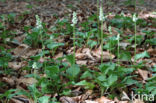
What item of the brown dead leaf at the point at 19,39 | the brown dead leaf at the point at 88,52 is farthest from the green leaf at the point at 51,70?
the brown dead leaf at the point at 19,39

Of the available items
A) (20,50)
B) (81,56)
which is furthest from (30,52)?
(81,56)

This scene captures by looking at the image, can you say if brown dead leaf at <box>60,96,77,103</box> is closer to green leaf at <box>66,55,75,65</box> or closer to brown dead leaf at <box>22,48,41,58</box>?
green leaf at <box>66,55,75,65</box>

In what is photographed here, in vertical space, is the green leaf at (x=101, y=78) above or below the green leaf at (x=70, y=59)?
below

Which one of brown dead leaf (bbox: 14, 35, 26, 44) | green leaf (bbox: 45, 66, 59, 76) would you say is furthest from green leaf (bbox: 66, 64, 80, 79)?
brown dead leaf (bbox: 14, 35, 26, 44)

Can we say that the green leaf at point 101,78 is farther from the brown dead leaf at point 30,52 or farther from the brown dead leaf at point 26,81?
the brown dead leaf at point 30,52

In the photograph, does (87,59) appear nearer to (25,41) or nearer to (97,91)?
(97,91)

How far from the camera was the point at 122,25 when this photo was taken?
3561 mm

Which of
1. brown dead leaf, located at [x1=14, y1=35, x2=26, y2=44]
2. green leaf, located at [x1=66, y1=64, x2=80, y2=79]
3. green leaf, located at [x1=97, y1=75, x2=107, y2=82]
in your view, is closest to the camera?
green leaf, located at [x1=97, y1=75, x2=107, y2=82]

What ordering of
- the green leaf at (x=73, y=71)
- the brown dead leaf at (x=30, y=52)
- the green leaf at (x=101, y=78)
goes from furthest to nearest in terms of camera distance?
the brown dead leaf at (x=30, y=52) < the green leaf at (x=73, y=71) < the green leaf at (x=101, y=78)

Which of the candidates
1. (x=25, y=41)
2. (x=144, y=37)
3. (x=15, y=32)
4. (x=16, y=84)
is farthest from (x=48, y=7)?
(x=16, y=84)

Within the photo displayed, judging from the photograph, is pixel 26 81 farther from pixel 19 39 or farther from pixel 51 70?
pixel 19 39

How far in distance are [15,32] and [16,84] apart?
4.54ft

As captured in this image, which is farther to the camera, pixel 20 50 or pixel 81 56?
pixel 20 50

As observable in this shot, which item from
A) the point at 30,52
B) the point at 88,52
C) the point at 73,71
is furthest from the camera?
the point at 30,52
